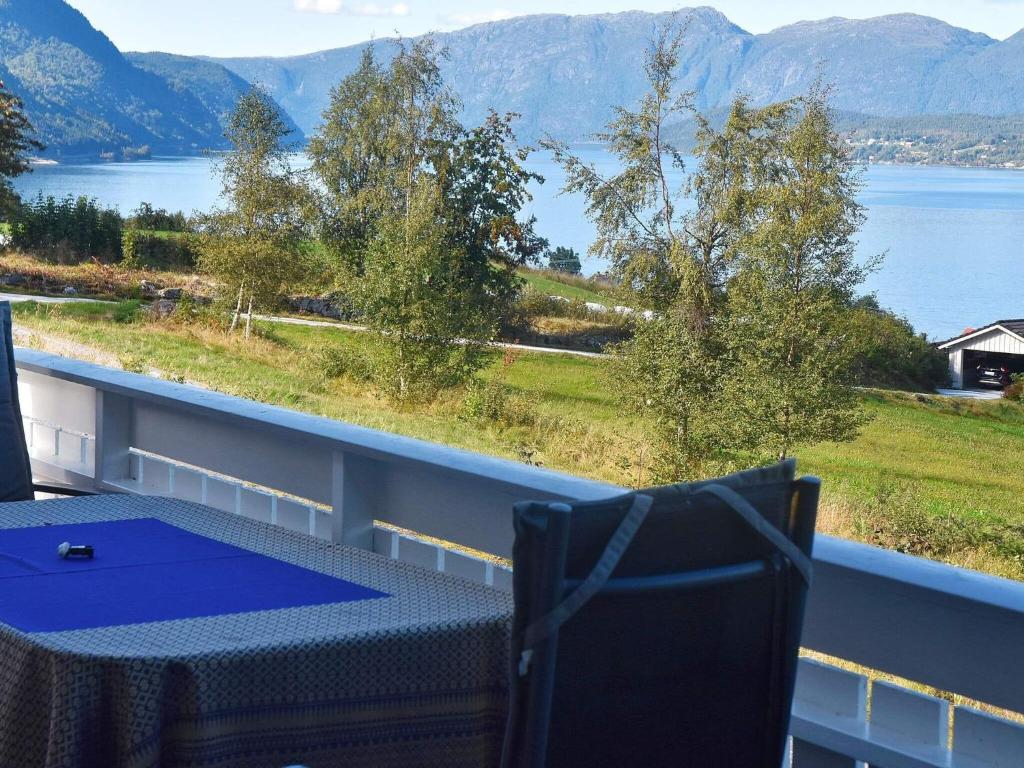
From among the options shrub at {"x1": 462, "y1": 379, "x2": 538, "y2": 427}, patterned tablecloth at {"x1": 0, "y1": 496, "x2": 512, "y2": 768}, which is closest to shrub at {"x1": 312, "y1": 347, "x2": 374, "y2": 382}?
shrub at {"x1": 462, "y1": 379, "x2": 538, "y2": 427}

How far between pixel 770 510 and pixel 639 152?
23.3 metres

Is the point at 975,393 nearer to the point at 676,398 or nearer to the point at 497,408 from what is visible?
the point at 676,398

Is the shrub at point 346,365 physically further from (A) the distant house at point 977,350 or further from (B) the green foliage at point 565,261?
(A) the distant house at point 977,350

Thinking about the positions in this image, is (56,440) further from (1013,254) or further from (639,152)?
(1013,254)

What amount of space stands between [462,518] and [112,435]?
3.39 feet

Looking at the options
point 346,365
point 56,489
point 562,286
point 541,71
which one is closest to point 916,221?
point 541,71

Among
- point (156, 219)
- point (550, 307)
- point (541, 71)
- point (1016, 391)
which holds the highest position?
point (541, 71)

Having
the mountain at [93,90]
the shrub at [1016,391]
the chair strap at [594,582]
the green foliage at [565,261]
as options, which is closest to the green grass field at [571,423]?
the shrub at [1016,391]

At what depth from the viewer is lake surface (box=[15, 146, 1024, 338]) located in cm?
3011

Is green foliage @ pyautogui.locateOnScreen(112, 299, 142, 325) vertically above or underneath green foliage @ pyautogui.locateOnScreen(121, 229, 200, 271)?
underneath

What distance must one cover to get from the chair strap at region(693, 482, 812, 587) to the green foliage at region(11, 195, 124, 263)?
25587 millimetres

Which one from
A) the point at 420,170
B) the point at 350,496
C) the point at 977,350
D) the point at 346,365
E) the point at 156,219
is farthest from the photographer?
the point at 977,350

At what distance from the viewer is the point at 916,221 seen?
49.5 meters

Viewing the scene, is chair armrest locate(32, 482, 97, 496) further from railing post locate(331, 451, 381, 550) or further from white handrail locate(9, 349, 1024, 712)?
railing post locate(331, 451, 381, 550)
